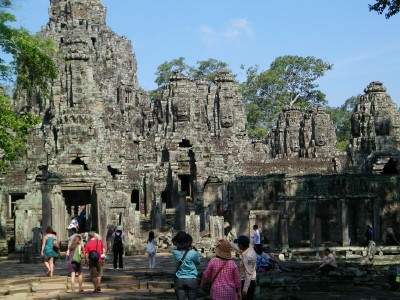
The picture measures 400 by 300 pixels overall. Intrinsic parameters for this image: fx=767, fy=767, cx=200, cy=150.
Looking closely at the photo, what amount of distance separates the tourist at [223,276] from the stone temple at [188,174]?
1927 centimetres

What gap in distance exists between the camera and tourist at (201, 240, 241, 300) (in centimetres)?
895

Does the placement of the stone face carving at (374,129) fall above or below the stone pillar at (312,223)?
above

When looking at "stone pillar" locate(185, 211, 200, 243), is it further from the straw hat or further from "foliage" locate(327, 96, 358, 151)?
"foliage" locate(327, 96, 358, 151)

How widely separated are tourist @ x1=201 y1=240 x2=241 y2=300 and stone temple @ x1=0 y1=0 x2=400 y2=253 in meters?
19.3

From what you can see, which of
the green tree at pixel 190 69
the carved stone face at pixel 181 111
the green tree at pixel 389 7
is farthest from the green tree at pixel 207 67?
the green tree at pixel 389 7

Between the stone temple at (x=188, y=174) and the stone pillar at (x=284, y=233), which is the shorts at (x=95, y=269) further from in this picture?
the stone pillar at (x=284, y=233)

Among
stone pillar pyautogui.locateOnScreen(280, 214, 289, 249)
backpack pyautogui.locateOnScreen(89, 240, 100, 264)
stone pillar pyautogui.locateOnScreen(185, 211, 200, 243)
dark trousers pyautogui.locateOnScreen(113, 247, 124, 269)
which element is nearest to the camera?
backpack pyautogui.locateOnScreen(89, 240, 100, 264)

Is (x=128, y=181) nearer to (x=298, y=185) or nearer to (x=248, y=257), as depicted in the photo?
(x=298, y=185)

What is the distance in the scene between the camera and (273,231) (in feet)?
100

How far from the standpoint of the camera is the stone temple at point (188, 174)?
99.9 ft

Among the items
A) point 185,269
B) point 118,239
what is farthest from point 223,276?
point 118,239

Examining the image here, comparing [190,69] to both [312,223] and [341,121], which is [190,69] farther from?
[312,223]

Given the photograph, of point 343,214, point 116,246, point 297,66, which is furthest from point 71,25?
point 116,246

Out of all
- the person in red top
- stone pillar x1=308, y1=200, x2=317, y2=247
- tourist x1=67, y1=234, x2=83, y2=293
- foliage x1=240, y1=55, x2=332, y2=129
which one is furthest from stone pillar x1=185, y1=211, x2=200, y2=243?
foliage x1=240, y1=55, x2=332, y2=129
